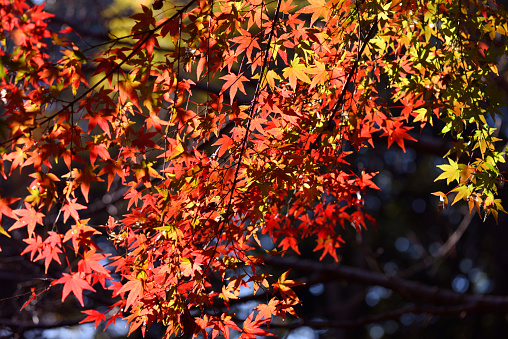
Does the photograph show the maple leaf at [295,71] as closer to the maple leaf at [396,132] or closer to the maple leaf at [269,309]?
the maple leaf at [396,132]

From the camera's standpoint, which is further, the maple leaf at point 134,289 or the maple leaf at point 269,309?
the maple leaf at point 269,309

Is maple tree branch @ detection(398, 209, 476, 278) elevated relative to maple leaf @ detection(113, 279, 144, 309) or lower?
lower

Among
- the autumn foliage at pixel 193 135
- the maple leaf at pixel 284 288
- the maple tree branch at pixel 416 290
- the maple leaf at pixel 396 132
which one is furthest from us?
the maple tree branch at pixel 416 290

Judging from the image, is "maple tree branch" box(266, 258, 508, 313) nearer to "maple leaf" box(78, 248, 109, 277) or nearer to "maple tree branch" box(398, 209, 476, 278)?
"maple tree branch" box(398, 209, 476, 278)

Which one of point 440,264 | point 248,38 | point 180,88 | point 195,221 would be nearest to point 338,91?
point 248,38

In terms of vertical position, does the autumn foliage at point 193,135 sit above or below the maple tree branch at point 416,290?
above

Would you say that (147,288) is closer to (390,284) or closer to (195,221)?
(195,221)

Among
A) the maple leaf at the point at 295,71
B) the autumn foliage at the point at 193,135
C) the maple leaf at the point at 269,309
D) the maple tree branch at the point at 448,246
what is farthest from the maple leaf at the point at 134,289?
the maple tree branch at the point at 448,246

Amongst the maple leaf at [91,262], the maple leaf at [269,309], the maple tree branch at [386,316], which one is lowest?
the maple tree branch at [386,316]

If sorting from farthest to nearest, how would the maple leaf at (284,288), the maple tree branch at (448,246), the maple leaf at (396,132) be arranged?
the maple tree branch at (448,246) < the maple leaf at (396,132) < the maple leaf at (284,288)

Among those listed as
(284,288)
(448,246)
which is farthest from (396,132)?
(448,246)

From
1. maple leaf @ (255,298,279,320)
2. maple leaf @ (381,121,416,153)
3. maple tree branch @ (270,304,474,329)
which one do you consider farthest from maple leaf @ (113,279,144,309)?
maple tree branch @ (270,304,474,329)

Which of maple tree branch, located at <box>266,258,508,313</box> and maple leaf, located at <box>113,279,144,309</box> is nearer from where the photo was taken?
maple leaf, located at <box>113,279,144,309</box>

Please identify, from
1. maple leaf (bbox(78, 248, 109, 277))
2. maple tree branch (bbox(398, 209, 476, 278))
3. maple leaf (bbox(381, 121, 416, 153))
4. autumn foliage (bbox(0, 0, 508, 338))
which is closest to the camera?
autumn foliage (bbox(0, 0, 508, 338))
